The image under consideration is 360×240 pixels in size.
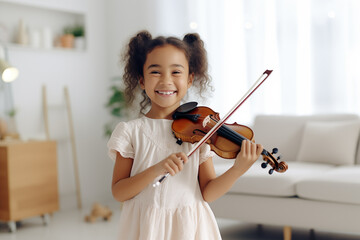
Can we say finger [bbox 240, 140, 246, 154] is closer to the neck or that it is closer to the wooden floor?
the neck

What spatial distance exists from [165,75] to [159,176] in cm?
26

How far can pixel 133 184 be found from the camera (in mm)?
1229

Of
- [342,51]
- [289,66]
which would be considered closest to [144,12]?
[289,66]

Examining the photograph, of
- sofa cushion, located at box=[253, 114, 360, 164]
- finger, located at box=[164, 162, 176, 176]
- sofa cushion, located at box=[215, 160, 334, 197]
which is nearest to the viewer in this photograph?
finger, located at box=[164, 162, 176, 176]

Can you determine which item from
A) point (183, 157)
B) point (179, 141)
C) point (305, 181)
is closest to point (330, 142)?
point (305, 181)

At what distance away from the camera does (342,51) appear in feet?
11.6

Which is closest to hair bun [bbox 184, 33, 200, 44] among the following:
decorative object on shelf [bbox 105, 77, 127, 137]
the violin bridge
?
the violin bridge

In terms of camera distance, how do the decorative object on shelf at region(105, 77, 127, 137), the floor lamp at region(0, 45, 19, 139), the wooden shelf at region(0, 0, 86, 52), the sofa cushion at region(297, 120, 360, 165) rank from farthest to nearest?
the decorative object on shelf at region(105, 77, 127, 137)
the wooden shelf at region(0, 0, 86, 52)
the floor lamp at region(0, 45, 19, 139)
the sofa cushion at region(297, 120, 360, 165)

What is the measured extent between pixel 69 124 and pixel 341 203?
2.71 meters

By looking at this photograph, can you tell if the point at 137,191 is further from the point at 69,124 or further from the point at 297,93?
the point at 69,124

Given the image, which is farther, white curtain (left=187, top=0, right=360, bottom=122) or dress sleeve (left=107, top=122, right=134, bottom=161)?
white curtain (left=187, top=0, right=360, bottom=122)

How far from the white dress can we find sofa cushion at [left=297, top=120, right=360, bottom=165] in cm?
206

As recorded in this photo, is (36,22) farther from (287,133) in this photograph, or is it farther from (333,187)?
(333,187)

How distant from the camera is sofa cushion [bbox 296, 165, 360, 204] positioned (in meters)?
2.57
